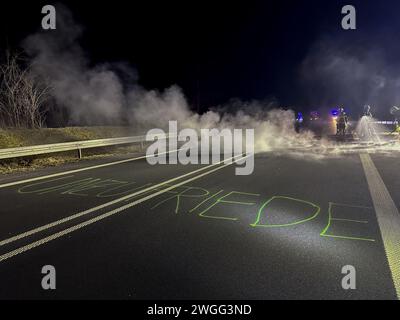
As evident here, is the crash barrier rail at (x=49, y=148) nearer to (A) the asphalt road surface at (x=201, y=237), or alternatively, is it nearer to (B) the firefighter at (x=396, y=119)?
(A) the asphalt road surface at (x=201, y=237)

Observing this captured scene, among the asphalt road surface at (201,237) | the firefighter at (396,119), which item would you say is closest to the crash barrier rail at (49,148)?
the asphalt road surface at (201,237)

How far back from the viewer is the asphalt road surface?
130 inches

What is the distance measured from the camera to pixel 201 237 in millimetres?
4547

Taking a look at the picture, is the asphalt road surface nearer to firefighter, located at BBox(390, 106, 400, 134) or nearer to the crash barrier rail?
the crash barrier rail

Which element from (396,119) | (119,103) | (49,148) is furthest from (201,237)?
(396,119)

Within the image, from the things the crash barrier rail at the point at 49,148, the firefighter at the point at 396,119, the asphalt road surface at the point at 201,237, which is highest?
the firefighter at the point at 396,119

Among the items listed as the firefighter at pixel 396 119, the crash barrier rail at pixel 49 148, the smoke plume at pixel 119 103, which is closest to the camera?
the crash barrier rail at pixel 49 148

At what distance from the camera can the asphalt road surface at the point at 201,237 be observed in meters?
3.30

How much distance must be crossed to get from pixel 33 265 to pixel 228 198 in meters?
3.74

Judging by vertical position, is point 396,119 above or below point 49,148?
above

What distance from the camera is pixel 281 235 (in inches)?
180

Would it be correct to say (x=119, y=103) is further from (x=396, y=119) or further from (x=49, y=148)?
(x=396, y=119)
